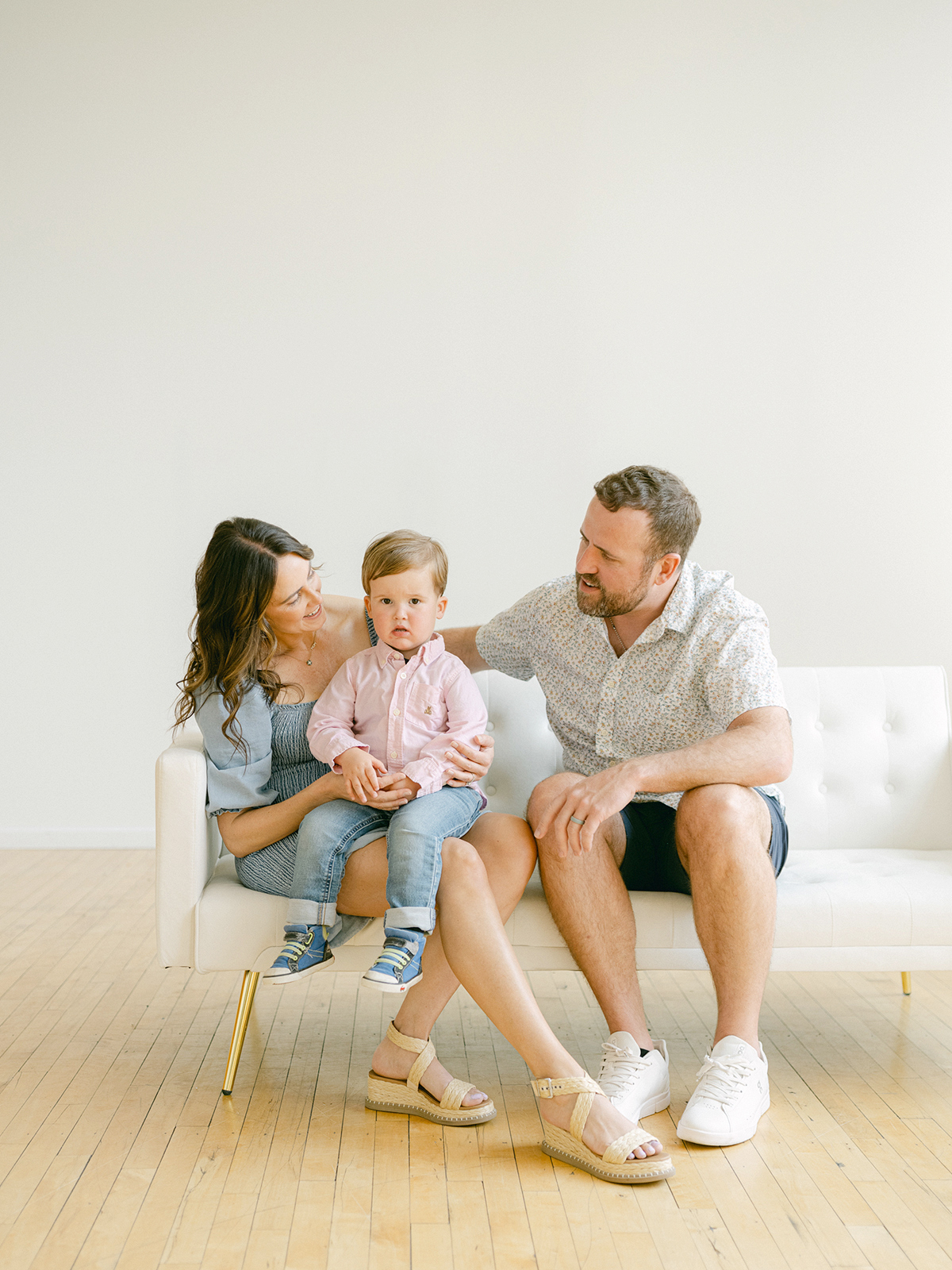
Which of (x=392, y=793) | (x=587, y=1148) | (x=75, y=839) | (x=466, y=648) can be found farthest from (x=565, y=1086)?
(x=75, y=839)

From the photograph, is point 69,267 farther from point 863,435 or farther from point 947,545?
point 947,545

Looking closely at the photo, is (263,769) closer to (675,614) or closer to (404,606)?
(404,606)

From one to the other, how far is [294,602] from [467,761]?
447mm

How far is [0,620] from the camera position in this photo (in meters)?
4.04

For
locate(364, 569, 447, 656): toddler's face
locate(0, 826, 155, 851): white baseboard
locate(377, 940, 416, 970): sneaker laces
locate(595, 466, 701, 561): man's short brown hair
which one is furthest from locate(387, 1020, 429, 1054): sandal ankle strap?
locate(0, 826, 155, 851): white baseboard

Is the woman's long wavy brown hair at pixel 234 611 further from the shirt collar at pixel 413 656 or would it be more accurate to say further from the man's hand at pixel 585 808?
the man's hand at pixel 585 808

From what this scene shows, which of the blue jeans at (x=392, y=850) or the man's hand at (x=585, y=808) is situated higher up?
the man's hand at (x=585, y=808)

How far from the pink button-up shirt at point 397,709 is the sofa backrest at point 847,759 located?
28 centimetres

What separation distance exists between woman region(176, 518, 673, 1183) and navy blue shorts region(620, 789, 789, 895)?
0.66 feet

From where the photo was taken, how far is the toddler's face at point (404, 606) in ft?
6.70

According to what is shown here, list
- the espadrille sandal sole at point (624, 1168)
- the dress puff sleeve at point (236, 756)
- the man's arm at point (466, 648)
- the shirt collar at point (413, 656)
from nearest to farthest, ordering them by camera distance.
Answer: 1. the espadrille sandal sole at point (624, 1168)
2. the dress puff sleeve at point (236, 756)
3. the shirt collar at point (413, 656)
4. the man's arm at point (466, 648)

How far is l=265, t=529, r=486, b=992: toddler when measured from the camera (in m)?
1.78

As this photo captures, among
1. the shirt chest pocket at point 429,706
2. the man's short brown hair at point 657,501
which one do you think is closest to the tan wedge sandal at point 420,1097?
the shirt chest pocket at point 429,706

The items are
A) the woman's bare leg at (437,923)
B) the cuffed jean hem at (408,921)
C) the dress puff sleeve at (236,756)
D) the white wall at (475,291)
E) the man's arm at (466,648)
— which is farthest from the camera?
the white wall at (475,291)
